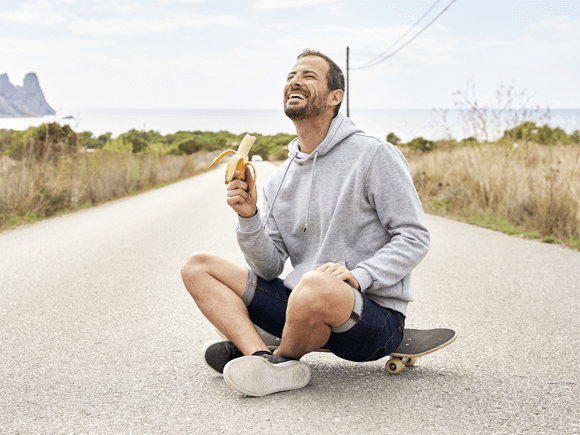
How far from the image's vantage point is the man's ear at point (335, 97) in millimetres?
3006

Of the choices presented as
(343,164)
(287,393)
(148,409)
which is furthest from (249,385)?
(343,164)

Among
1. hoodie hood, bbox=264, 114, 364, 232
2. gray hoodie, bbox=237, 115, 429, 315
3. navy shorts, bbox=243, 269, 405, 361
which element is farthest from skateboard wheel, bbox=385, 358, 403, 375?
hoodie hood, bbox=264, 114, 364, 232

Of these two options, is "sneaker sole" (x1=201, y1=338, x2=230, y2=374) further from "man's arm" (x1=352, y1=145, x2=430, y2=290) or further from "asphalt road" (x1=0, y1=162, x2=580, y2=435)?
"man's arm" (x1=352, y1=145, x2=430, y2=290)

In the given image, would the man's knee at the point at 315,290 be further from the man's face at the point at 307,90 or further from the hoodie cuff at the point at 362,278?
the man's face at the point at 307,90

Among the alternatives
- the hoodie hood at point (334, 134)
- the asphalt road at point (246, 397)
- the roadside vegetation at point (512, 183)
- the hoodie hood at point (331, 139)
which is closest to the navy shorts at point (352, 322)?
the asphalt road at point (246, 397)

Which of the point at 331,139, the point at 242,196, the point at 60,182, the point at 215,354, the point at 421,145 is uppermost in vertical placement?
the point at 331,139

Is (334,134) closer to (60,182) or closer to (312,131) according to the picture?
(312,131)

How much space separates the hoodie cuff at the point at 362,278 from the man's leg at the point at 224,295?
2.08 ft

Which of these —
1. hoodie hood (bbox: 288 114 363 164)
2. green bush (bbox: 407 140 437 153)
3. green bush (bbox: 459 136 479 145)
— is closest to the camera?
hoodie hood (bbox: 288 114 363 164)

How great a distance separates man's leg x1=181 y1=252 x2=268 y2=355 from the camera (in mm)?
2889

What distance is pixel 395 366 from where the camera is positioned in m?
3.11

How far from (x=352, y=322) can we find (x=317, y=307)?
0.22 meters

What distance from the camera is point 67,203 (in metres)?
14.2

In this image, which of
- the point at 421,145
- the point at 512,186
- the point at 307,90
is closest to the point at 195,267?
the point at 307,90
